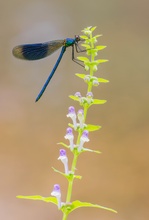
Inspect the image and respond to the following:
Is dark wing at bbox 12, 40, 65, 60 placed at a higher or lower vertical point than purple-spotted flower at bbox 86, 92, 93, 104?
→ higher

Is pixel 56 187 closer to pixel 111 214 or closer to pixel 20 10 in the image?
pixel 111 214

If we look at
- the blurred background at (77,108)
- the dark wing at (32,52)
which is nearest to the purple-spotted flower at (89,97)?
the dark wing at (32,52)

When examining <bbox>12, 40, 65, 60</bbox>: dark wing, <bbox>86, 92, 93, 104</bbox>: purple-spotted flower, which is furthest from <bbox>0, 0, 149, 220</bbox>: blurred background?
<bbox>86, 92, 93, 104</bbox>: purple-spotted flower

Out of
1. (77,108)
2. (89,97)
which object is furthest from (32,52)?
(77,108)

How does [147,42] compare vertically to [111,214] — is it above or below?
above

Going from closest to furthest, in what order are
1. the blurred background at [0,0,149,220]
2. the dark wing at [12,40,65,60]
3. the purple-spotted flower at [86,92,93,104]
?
the purple-spotted flower at [86,92,93,104]
the dark wing at [12,40,65,60]
the blurred background at [0,0,149,220]

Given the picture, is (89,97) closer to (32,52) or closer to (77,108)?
(32,52)

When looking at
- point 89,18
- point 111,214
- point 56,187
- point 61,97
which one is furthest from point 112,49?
point 56,187

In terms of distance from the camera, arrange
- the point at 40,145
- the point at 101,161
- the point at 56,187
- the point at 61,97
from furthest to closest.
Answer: the point at 61,97, the point at 40,145, the point at 101,161, the point at 56,187

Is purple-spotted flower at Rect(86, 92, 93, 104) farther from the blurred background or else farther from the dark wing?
the blurred background
